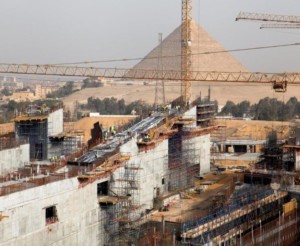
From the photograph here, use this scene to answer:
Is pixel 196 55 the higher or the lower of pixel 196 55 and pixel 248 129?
the higher

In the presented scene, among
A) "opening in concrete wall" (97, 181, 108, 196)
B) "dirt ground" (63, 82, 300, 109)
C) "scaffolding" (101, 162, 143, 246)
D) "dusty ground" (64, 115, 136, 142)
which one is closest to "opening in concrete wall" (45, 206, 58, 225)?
"scaffolding" (101, 162, 143, 246)

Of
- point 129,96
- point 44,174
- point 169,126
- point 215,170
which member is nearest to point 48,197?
point 44,174

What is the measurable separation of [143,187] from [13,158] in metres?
6.15

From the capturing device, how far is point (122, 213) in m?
23.4

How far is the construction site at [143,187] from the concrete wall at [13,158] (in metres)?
0.05

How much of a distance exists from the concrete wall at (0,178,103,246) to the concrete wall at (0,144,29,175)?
548 centimetres

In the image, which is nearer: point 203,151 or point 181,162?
point 181,162

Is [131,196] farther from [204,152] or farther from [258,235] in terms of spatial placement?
[204,152]

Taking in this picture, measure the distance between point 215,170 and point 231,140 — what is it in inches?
481

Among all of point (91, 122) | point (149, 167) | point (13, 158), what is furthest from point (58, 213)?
point (91, 122)

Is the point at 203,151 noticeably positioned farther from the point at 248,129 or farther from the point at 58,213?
the point at 248,129

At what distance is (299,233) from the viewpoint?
23953 millimetres

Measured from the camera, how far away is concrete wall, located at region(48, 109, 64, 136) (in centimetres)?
3117

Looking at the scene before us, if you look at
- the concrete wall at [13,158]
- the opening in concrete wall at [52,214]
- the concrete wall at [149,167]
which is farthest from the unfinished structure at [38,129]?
the opening in concrete wall at [52,214]
